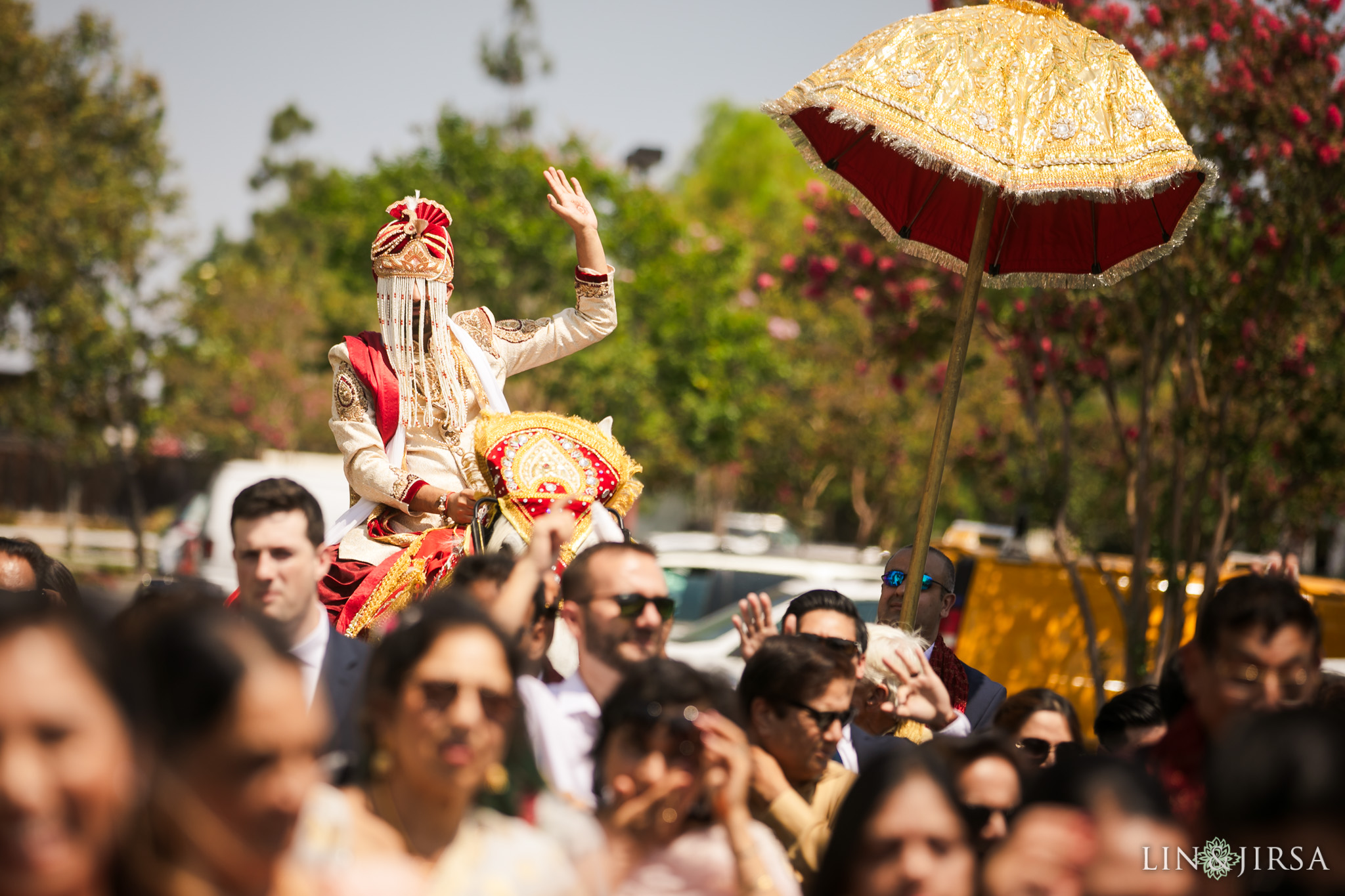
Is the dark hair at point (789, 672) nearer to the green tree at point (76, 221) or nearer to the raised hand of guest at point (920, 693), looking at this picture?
the raised hand of guest at point (920, 693)

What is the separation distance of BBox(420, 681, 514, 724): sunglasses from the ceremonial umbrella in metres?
2.57

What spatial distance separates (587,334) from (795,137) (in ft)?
3.88

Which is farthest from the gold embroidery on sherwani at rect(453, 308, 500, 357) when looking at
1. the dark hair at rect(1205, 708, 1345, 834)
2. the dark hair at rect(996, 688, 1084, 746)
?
the dark hair at rect(1205, 708, 1345, 834)

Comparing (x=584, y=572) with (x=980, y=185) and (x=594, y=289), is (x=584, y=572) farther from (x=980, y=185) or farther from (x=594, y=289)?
(x=980, y=185)

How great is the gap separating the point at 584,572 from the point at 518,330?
182 cm

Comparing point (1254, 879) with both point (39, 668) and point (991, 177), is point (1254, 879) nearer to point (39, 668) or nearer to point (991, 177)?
point (39, 668)

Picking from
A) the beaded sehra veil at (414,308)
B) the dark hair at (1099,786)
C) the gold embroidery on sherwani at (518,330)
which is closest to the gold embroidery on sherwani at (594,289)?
the gold embroidery on sherwani at (518,330)

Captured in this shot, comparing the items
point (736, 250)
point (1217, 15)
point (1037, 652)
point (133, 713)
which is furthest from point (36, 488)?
point (133, 713)

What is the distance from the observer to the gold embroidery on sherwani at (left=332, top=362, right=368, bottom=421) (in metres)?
4.45

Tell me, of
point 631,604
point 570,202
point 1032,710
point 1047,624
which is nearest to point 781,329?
point 1047,624

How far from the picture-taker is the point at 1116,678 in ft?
30.3

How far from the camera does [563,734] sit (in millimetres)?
3023

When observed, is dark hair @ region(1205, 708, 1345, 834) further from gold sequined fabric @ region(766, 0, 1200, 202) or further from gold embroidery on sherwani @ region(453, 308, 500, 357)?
gold embroidery on sherwani @ region(453, 308, 500, 357)

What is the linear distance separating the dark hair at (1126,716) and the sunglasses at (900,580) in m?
0.96
